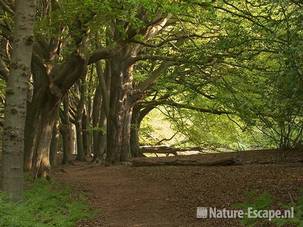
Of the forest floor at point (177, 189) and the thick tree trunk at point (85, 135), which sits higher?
the thick tree trunk at point (85, 135)

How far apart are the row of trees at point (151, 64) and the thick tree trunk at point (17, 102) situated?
0.09 metres

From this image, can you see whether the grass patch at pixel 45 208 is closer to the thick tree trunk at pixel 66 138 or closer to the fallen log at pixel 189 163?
the fallen log at pixel 189 163

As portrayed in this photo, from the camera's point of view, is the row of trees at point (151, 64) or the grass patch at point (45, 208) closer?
the grass patch at point (45, 208)

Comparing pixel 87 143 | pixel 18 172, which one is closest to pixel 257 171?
pixel 18 172

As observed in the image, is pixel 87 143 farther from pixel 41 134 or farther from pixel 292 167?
pixel 292 167

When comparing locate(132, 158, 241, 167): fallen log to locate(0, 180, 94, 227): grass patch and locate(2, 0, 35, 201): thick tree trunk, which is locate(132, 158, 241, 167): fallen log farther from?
locate(2, 0, 35, 201): thick tree trunk

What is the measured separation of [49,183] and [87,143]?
42.7 feet

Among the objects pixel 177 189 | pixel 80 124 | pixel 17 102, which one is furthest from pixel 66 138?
pixel 17 102

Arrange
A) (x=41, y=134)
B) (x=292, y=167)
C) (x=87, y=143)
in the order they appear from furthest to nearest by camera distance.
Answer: (x=87, y=143), (x=41, y=134), (x=292, y=167)

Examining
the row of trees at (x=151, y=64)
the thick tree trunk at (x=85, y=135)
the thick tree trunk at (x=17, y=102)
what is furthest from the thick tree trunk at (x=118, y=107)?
the thick tree trunk at (x=17, y=102)

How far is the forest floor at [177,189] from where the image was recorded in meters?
9.82

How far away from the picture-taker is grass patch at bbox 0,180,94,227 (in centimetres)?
718

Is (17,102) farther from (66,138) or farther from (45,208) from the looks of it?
(66,138)

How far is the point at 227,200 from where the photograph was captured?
10172 mm
